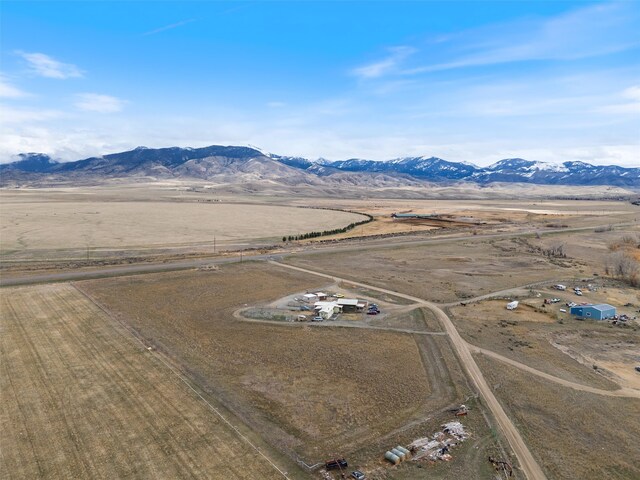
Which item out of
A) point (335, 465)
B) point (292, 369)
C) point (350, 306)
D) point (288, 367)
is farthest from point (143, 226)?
point (335, 465)

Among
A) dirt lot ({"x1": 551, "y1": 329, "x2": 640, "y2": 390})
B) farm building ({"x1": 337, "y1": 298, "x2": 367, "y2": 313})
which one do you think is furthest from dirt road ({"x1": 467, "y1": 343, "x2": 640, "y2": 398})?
farm building ({"x1": 337, "y1": 298, "x2": 367, "y2": 313})

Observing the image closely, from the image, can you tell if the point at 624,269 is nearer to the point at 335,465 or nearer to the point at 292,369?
the point at 292,369

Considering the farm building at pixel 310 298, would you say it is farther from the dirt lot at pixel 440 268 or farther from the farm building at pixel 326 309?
the dirt lot at pixel 440 268

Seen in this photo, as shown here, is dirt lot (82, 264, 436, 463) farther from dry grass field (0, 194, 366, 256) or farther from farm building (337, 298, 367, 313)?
dry grass field (0, 194, 366, 256)

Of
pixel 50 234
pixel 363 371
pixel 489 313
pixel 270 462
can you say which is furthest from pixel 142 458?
pixel 50 234

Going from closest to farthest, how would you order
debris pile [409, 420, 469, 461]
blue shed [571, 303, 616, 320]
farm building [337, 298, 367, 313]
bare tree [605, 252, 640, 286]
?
debris pile [409, 420, 469, 461] < blue shed [571, 303, 616, 320] < farm building [337, 298, 367, 313] < bare tree [605, 252, 640, 286]

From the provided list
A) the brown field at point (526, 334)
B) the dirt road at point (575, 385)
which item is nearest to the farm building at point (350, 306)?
the brown field at point (526, 334)
